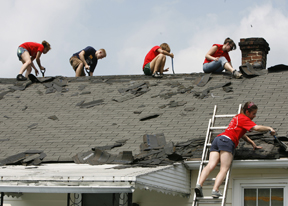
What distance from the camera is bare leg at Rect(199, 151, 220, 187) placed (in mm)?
6992

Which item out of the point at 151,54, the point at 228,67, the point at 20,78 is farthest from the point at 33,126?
the point at 228,67

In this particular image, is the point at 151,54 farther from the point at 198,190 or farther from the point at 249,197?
the point at 198,190

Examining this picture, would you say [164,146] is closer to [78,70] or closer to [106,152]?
[106,152]

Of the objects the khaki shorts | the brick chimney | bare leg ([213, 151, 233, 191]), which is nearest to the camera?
bare leg ([213, 151, 233, 191])

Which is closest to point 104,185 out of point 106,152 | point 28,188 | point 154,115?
point 28,188

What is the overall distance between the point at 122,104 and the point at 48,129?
1731mm

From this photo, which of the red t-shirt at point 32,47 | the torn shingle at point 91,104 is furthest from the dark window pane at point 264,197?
the red t-shirt at point 32,47

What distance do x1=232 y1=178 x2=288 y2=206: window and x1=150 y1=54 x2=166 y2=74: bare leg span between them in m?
4.87

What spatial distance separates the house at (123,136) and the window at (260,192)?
0.05 feet

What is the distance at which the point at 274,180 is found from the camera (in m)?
7.66

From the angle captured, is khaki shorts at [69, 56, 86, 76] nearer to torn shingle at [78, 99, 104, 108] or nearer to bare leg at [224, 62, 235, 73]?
torn shingle at [78, 99, 104, 108]

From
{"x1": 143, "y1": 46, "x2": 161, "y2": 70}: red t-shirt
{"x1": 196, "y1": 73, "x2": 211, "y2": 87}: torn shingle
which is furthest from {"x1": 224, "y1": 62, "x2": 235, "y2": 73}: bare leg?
{"x1": 143, "y1": 46, "x2": 161, "y2": 70}: red t-shirt

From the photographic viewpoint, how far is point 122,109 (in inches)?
402

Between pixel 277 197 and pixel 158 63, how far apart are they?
5.33m
